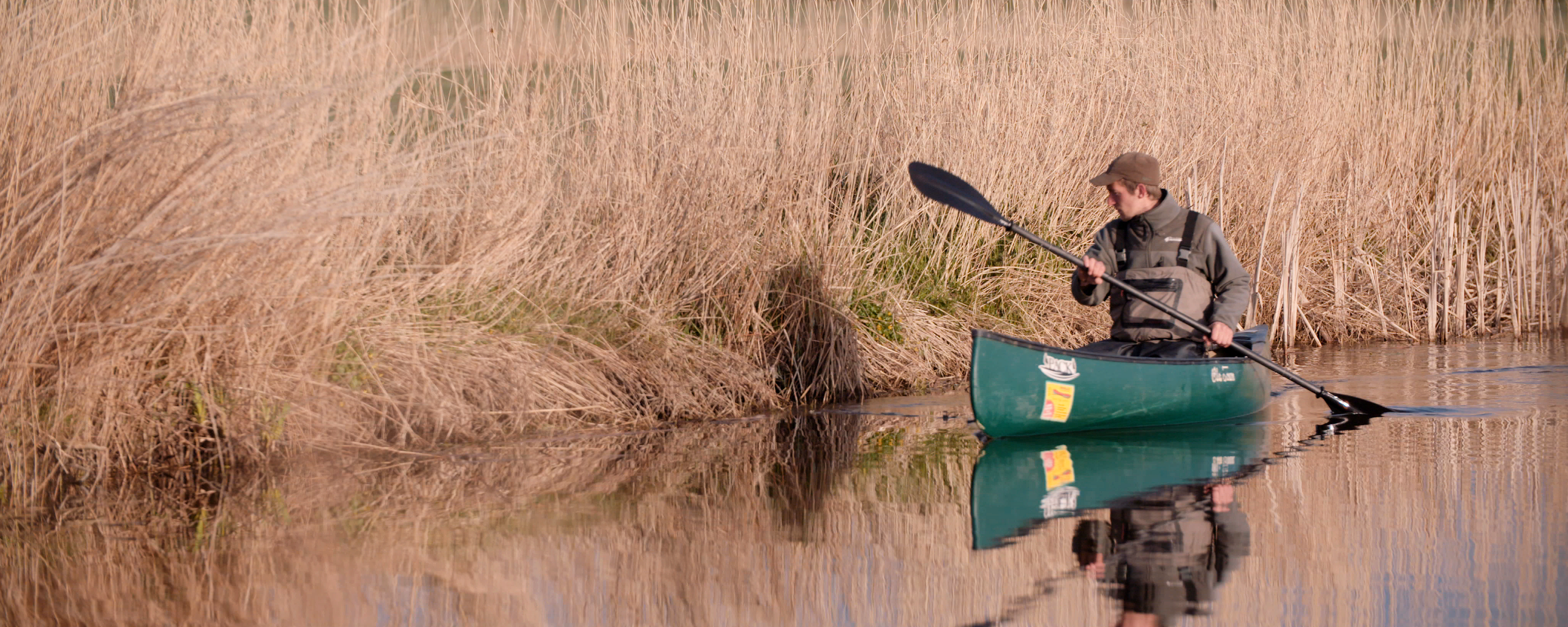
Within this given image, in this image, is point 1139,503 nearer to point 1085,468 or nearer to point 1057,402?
point 1085,468

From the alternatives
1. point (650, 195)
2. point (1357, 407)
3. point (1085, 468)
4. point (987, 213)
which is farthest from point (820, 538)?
point (1357, 407)

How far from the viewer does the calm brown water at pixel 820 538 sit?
3.98 m

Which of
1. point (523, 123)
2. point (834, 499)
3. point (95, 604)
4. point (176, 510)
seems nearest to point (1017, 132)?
point (523, 123)

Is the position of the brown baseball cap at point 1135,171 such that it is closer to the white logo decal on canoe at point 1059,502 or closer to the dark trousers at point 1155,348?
the dark trousers at point 1155,348

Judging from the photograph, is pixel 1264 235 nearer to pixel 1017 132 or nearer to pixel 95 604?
pixel 1017 132

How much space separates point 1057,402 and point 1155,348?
1.00m

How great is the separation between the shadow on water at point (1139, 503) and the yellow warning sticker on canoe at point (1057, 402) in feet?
0.47

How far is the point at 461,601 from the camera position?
4.13 meters

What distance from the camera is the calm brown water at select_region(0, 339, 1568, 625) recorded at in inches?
157

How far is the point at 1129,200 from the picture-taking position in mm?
7453

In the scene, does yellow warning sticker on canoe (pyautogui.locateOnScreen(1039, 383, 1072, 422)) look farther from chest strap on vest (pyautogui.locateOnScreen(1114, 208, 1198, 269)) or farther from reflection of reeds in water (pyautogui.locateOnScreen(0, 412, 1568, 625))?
chest strap on vest (pyautogui.locateOnScreen(1114, 208, 1198, 269))

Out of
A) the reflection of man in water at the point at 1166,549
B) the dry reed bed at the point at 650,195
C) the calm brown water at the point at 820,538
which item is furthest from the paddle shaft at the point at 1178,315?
the reflection of man in water at the point at 1166,549

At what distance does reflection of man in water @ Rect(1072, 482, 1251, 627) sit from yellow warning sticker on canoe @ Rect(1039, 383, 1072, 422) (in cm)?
134

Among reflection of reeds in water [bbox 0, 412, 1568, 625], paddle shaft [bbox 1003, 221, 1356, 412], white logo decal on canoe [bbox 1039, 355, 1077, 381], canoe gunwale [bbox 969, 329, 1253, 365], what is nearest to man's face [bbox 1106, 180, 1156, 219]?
paddle shaft [bbox 1003, 221, 1356, 412]
